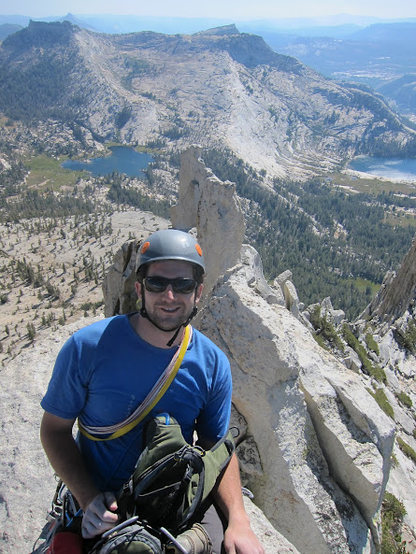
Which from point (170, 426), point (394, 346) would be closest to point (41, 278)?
point (394, 346)

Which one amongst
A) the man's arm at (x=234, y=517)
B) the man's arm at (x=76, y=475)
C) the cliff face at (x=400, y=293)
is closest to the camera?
the man's arm at (x=76, y=475)

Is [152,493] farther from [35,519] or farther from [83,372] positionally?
[35,519]

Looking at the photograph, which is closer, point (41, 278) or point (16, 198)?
point (41, 278)

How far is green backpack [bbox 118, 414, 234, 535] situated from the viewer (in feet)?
14.0

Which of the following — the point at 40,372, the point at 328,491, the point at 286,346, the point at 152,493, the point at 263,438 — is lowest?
the point at 40,372

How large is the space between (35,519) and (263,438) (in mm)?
5239

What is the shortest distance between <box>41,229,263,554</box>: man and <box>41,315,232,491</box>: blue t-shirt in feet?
0.04

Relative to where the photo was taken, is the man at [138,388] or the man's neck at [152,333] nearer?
the man at [138,388]

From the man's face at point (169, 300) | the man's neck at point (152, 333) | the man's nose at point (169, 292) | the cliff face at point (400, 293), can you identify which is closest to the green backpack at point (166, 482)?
the man's neck at point (152, 333)

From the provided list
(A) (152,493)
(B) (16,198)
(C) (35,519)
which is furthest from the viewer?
(B) (16,198)

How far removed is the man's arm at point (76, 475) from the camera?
438cm

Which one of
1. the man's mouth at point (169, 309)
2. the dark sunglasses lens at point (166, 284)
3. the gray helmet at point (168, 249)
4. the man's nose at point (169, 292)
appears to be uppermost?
the gray helmet at point (168, 249)

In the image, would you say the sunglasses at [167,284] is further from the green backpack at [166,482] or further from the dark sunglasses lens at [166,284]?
the green backpack at [166,482]

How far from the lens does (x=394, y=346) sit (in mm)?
32531
